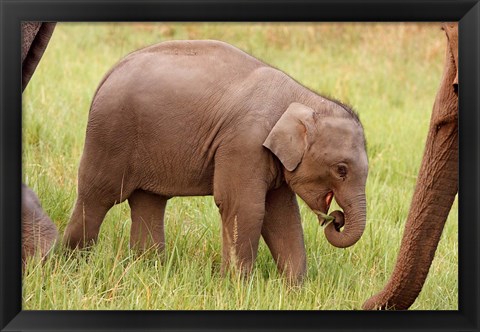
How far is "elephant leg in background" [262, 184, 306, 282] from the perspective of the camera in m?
3.62

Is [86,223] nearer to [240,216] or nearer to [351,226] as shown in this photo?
[240,216]

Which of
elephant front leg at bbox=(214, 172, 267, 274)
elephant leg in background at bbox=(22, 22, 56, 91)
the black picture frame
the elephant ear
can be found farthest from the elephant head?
elephant leg in background at bbox=(22, 22, 56, 91)

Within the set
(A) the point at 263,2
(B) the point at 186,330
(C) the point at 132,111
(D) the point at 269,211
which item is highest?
(A) the point at 263,2

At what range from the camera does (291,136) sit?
3428mm

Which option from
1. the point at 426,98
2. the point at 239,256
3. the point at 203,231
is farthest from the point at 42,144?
the point at 426,98

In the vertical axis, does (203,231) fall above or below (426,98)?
below

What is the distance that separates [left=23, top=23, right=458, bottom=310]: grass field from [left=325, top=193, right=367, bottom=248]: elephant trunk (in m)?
0.16

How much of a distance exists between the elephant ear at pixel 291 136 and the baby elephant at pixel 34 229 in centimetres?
66

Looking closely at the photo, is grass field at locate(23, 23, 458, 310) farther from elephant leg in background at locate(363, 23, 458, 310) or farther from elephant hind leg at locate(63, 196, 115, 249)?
elephant leg in background at locate(363, 23, 458, 310)

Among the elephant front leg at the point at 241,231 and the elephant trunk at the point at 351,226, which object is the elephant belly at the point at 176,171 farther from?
the elephant trunk at the point at 351,226

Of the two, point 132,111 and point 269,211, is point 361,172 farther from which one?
point 132,111

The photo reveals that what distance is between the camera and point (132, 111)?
3582 mm

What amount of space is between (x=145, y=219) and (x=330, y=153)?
0.67 meters

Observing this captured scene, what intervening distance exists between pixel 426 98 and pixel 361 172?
2721 millimetres
